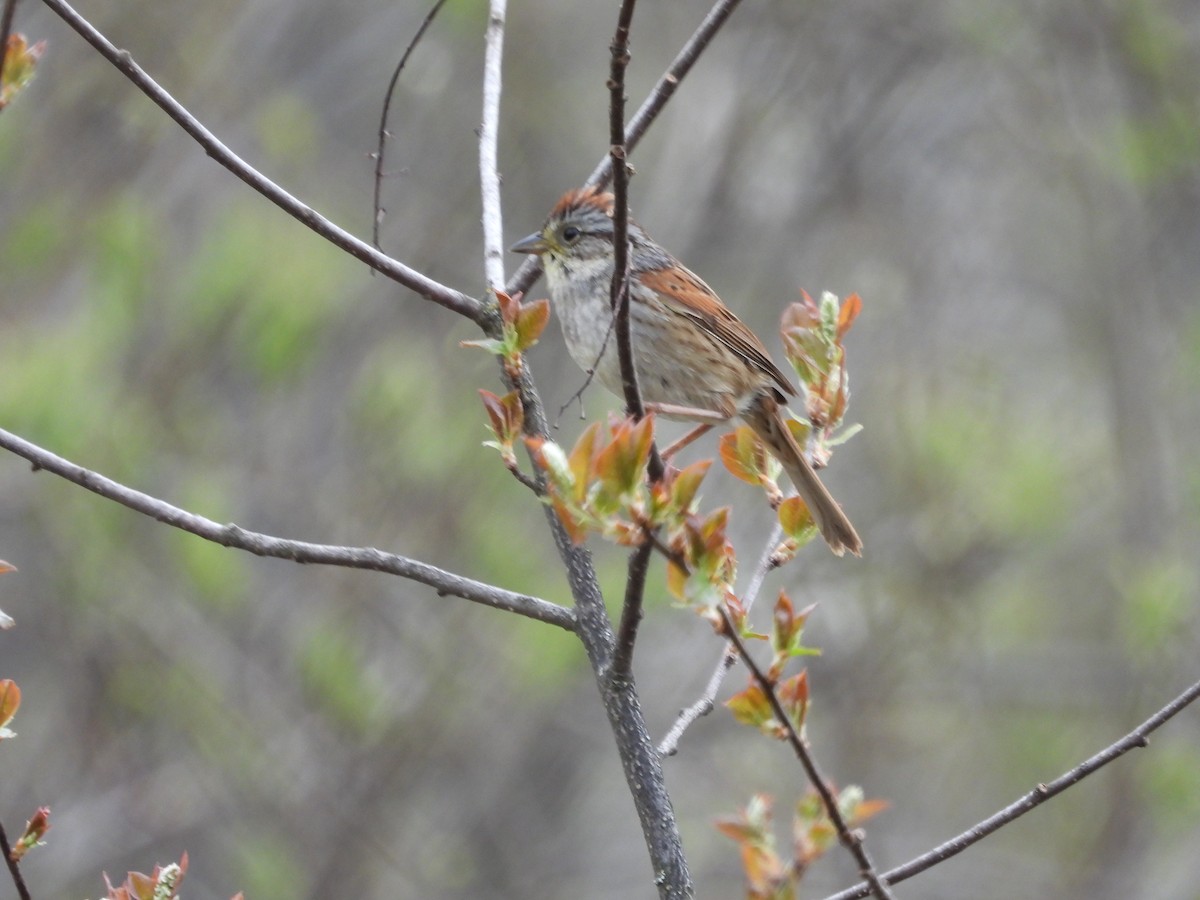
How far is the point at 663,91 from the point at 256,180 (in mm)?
879

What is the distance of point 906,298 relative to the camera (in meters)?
8.45

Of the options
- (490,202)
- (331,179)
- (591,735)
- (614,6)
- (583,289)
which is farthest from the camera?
(614,6)

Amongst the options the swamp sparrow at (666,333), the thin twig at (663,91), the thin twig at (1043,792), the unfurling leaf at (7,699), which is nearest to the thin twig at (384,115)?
the thin twig at (663,91)

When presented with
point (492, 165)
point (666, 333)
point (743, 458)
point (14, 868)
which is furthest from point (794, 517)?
point (666, 333)

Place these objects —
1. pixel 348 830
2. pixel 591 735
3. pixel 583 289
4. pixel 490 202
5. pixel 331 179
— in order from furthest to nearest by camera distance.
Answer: pixel 331 179 → pixel 591 735 → pixel 348 830 → pixel 583 289 → pixel 490 202

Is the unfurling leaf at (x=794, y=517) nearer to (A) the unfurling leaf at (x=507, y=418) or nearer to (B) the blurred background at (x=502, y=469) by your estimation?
(A) the unfurling leaf at (x=507, y=418)

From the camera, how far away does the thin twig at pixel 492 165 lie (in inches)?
115

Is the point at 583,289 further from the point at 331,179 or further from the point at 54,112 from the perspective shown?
the point at 331,179

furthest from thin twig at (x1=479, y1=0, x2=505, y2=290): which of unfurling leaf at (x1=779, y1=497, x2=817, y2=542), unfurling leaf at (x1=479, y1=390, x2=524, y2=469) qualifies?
unfurling leaf at (x1=779, y1=497, x2=817, y2=542)

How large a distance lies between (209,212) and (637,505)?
6321 mm

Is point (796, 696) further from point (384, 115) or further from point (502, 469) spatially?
point (502, 469)

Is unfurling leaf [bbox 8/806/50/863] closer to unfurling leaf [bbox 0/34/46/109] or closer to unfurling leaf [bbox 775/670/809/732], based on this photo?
unfurling leaf [bbox 775/670/809/732]

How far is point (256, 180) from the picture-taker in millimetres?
2574

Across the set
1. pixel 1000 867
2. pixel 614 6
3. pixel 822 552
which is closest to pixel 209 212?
pixel 614 6
